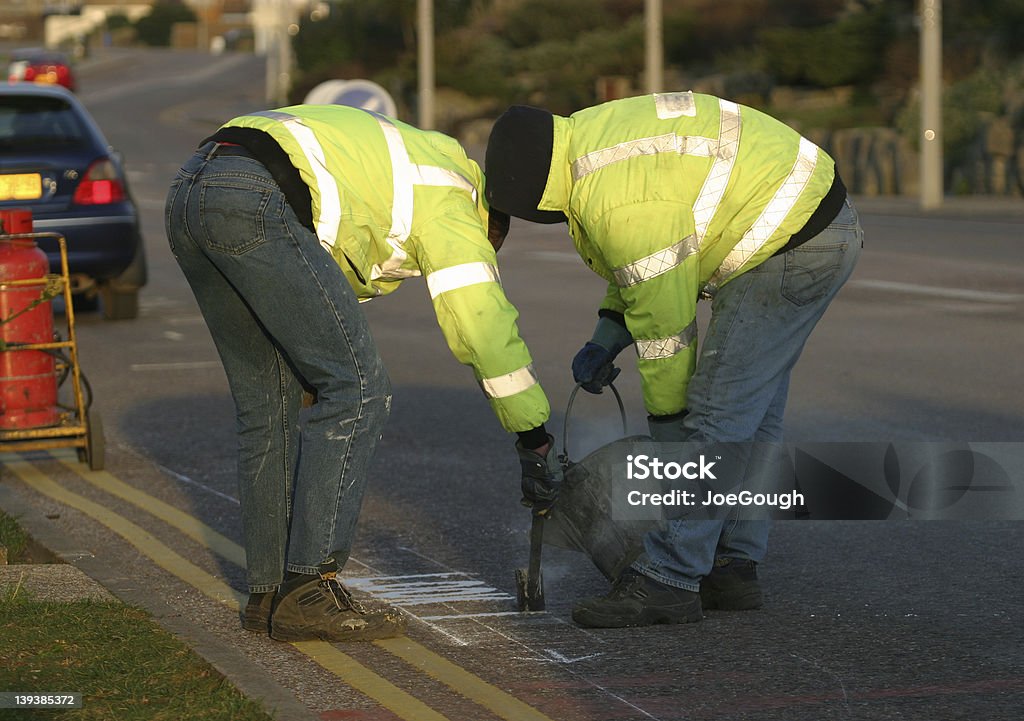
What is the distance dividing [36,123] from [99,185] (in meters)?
0.61

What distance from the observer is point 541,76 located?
5003 centimetres

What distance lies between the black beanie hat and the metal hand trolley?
3.52m

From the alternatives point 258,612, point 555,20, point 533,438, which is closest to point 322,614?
point 258,612

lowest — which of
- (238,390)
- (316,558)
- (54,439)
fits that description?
(54,439)

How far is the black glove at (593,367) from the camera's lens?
5.66m

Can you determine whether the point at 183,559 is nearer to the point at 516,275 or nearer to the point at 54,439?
the point at 54,439

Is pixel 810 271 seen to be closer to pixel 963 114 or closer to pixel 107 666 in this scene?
pixel 107 666

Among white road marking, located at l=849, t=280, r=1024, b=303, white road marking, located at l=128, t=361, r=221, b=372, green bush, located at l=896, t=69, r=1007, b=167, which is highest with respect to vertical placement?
white road marking, located at l=128, t=361, r=221, b=372

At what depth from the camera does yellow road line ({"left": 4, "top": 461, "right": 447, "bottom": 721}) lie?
471cm

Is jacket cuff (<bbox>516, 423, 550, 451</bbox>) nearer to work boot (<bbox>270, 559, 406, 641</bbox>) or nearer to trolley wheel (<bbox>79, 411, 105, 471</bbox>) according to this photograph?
work boot (<bbox>270, 559, 406, 641</bbox>)

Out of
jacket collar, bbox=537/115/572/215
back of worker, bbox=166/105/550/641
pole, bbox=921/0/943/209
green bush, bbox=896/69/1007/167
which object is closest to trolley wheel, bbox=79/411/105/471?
back of worker, bbox=166/105/550/641

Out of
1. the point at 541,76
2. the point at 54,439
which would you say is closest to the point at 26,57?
the point at 541,76

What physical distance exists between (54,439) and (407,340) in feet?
15.9

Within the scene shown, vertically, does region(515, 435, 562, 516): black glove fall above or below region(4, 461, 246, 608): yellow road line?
above
